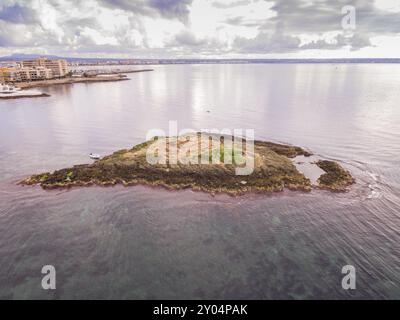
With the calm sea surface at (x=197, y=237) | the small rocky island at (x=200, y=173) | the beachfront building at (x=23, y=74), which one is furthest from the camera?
the beachfront building at (x=23, y=74)

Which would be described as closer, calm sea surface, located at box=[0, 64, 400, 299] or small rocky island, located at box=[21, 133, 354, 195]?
calm sea surface, located at box=[0, 64, 400, 299]

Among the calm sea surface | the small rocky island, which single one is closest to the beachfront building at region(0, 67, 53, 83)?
the calm sea surface

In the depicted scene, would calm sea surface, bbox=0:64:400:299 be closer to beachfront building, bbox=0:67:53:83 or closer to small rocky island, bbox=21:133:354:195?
small rocky island, bbox=21:133:354:195

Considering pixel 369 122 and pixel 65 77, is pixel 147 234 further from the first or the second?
pixel 65 77

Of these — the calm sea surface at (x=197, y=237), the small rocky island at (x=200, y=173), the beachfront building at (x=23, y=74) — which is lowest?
the calm sea surface at (x=197, y=237)

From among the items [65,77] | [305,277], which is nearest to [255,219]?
[305,277]

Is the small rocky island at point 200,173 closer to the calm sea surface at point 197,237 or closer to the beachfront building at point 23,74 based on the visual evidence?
the calm sea surface at point 197,237

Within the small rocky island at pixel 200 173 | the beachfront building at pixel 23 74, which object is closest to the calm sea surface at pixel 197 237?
the small rocky island at pixel 200 173

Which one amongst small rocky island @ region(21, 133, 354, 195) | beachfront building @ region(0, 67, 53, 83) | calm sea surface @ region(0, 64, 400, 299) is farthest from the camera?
beachfront building @ region(0, 67, 53, 83)

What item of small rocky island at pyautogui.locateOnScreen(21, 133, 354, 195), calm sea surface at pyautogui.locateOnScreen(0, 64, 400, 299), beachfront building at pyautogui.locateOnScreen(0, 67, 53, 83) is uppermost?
beachfront building at pyautogui.locateOnScreen(0, 67, 53, 83)
